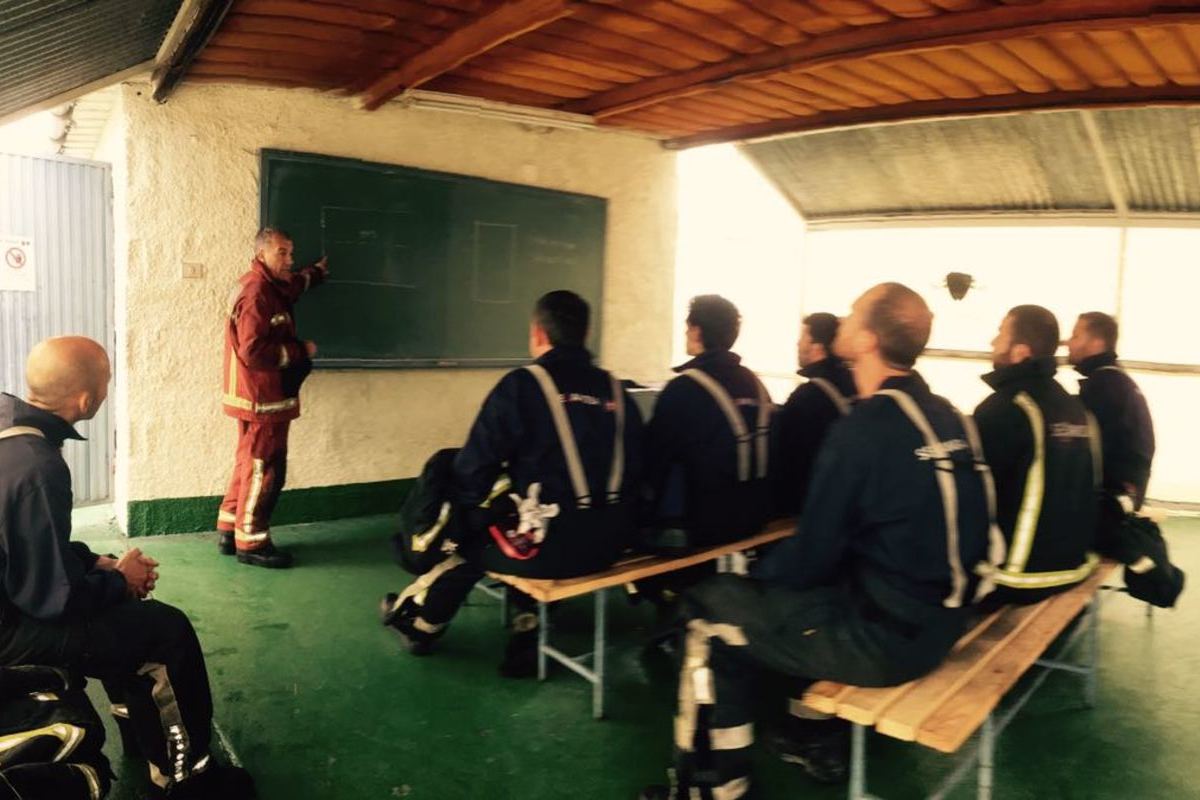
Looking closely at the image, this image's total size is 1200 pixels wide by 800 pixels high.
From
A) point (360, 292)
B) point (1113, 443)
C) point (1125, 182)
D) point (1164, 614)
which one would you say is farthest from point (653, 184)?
point (1164, 614)

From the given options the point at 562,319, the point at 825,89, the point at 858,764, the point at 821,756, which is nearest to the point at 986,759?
the point at 858,764

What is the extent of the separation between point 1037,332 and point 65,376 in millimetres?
2964

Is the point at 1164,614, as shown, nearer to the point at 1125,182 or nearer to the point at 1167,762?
the point at 1167,762

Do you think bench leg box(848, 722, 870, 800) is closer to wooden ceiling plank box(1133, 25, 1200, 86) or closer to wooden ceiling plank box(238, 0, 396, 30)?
wooden ceiling plank box(1133, 25, 1200, 86)

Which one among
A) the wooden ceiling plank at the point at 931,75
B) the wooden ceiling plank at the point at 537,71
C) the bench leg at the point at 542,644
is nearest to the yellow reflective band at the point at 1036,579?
the bench leg at the point at 542,644

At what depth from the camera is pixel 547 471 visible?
280cm

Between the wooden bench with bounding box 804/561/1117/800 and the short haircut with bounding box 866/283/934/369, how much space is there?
0.85 m

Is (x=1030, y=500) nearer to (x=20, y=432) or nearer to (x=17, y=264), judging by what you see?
(x=20, y=432)

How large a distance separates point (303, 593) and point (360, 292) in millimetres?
2016

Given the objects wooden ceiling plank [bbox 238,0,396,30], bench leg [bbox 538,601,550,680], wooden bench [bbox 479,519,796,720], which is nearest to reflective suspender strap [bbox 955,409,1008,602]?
wooden bench [bbox 479,519,796,720]

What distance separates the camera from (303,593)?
4.06 meters

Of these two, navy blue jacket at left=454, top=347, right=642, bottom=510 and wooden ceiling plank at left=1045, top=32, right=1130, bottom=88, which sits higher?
wooden ceiling plank at left=1045, top=32, right=1130, bottom=88

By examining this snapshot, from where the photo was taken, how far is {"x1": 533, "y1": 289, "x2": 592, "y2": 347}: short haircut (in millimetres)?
2881

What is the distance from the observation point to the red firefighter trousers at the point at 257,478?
14.5ft
